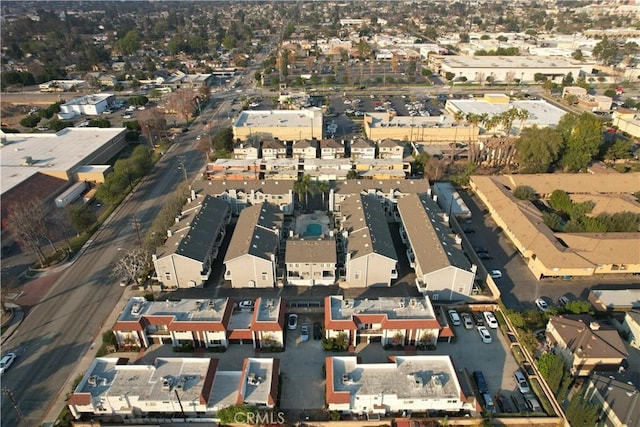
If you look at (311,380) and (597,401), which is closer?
(597,401)

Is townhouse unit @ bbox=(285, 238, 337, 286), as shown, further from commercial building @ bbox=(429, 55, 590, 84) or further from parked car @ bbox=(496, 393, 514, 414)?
commercial building @ bbox=(429, 55, 590, 84)

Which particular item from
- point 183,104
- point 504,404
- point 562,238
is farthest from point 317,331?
point 183,104

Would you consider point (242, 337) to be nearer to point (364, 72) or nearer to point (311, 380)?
point (311, 380)

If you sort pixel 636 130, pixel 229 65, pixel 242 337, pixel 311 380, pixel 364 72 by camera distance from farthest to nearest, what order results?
pixel 229 65 < pixel 364 72 < pixel 636 130 < pixel 242 337 < pixel 311 380

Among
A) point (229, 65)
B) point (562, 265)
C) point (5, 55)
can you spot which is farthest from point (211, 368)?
point (5, 55)

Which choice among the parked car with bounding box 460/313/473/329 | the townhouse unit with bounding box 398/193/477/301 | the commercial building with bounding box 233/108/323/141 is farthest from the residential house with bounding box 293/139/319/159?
the parked car with bounding box 460/313/473/329

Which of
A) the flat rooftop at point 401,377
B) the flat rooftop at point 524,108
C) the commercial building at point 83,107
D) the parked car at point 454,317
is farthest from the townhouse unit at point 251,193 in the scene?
the commercial building at point 83,107

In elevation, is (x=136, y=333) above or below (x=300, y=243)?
below

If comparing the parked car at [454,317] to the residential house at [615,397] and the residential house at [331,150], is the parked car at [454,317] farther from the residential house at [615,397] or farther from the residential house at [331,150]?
the residential house at [331,150]
